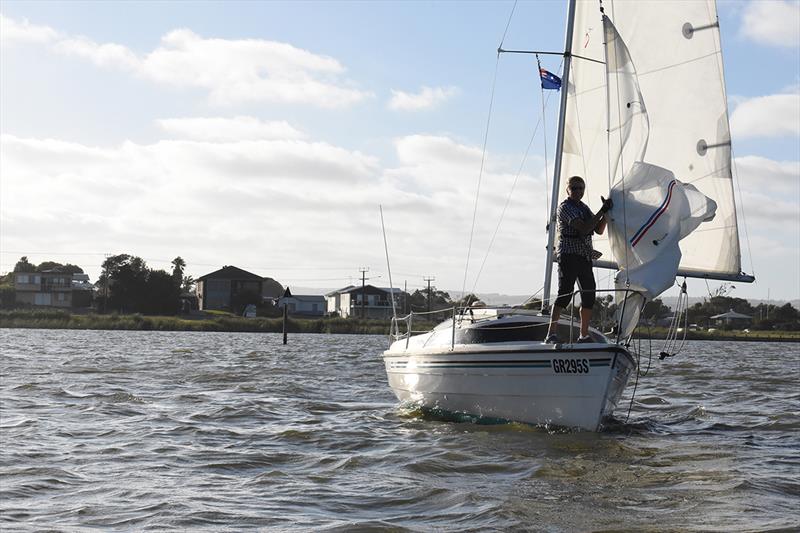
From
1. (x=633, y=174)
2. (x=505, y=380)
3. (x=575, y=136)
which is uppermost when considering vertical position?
(x=575, y=136)

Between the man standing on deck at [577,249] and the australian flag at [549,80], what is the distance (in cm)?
382

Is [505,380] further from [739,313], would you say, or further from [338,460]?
[739,313]

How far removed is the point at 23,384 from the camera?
2150 centimetres

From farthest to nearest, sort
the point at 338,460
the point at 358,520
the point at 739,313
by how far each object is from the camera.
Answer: the point at 739,313 → the point at 338,460 → the point at 358,520

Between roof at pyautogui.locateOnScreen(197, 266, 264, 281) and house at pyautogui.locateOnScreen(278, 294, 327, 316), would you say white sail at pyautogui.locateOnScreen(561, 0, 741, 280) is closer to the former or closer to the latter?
roof at pyautogui.locateOnScreen(197, 266, 264, 281)

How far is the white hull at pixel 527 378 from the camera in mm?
12992

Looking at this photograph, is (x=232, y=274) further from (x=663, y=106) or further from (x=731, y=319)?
(x=663, y=106)

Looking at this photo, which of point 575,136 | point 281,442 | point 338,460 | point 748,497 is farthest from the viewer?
point 575,136

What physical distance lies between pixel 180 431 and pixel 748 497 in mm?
7819

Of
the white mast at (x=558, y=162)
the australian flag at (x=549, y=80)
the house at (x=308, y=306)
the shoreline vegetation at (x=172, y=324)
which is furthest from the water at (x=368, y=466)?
the house at (x=308, y=306)

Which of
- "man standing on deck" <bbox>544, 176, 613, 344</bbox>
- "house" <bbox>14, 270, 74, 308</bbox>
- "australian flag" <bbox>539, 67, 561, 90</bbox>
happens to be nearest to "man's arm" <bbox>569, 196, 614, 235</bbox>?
"man standing on deck" <bbox>544, 176, 613, 344</bbox>

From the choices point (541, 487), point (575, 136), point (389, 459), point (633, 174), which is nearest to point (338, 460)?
point (389, 459)

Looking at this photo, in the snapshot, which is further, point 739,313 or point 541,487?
point 739,313

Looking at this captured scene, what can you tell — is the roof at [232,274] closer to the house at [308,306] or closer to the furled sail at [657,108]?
the house at [308,306]
